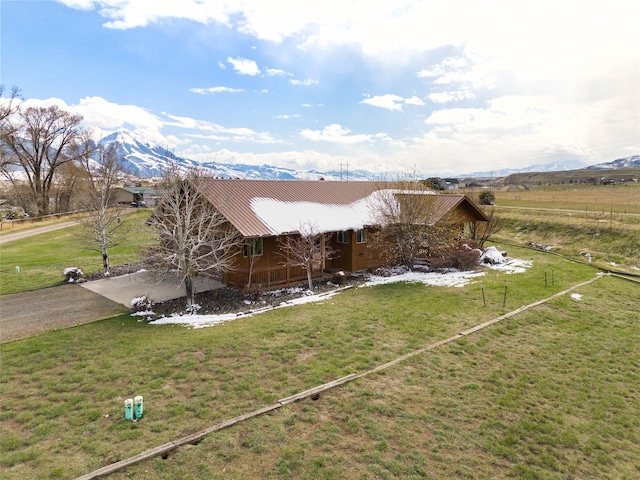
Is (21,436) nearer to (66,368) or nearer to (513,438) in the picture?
(66,368)

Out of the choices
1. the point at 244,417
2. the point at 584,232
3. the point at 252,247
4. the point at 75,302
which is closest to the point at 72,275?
the point at 75,302

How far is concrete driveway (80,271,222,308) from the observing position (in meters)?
→ 15.1

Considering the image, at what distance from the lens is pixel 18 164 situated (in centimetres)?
4569

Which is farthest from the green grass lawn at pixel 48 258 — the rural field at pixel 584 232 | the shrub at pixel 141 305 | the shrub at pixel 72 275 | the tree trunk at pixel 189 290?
the rural field at pixel 584 232

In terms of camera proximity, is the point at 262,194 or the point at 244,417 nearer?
the point at 244,417

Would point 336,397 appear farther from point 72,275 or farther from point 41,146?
point 41,146

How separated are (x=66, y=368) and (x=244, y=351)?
431 cm

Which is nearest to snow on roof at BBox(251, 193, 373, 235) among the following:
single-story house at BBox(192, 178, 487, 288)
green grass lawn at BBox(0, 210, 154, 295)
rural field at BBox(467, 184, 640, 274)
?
single-story house at BBox(192, 178, 487, 288)

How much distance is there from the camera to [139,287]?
648 inches

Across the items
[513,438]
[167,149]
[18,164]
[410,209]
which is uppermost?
[18,164]

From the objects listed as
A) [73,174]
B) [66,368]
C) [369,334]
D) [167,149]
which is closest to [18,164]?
[73,174]

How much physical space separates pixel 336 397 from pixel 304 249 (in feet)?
31.5

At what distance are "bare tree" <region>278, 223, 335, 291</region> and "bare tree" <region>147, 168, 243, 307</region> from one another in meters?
2.27

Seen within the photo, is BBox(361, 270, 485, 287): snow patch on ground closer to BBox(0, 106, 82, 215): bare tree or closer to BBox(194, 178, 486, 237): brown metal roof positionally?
BBox(194, 178, 486, 237): brown metal roof
